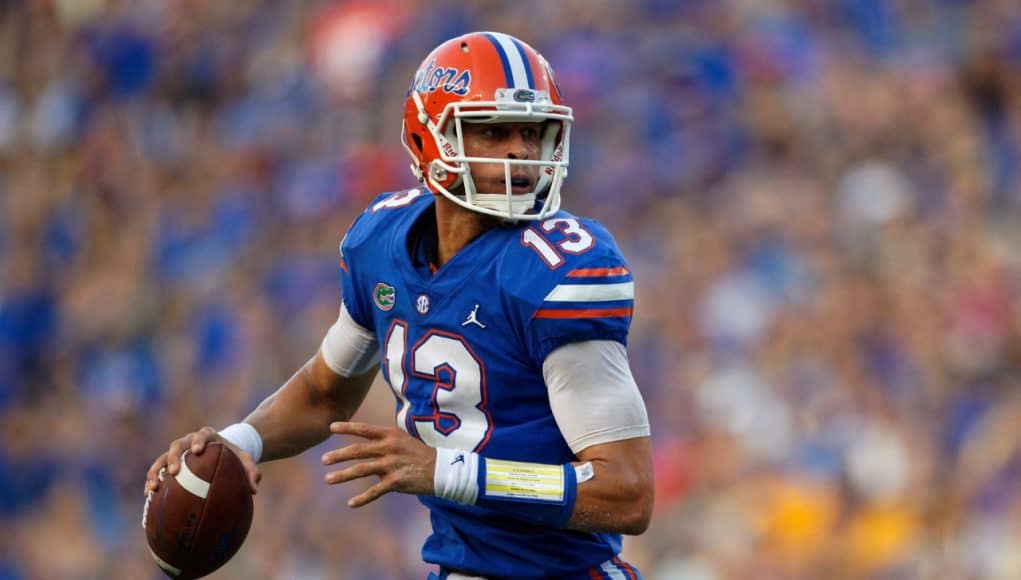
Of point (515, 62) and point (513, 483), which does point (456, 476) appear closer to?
point (513, 483)

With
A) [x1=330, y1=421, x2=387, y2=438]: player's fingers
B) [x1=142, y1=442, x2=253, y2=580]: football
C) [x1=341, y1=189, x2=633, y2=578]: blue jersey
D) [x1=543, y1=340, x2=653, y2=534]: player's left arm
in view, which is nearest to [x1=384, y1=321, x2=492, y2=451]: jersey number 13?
[x1=341, y1=189, x2=633, y2=578]: blue jersey

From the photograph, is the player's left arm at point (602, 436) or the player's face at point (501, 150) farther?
the player's face at point (501, 150)

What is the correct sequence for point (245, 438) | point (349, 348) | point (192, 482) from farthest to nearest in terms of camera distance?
point (349, 348), point (245, 438), point (192, 482)

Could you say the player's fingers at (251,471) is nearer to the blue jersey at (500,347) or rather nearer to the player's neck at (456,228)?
the blue jersey at (500,347)

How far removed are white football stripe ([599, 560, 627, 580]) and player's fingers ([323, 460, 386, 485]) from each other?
0.69 metres

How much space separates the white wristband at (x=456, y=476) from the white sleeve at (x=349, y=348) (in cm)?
71

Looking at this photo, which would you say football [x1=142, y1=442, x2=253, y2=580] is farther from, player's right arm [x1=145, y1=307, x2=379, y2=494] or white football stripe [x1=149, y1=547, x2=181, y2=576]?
player's right arm [x1=145, y1=307, x2=379, y2=494]

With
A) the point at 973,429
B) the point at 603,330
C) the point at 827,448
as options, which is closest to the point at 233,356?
the point at 827,448

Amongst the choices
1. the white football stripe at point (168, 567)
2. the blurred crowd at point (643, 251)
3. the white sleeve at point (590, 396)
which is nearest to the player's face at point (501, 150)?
the white sleeve at point (590, 396)

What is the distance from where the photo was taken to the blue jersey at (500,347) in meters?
3.12

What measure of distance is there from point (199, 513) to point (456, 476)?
649 millimetres

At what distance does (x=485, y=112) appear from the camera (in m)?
3.33

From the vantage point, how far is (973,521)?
20.9 ft

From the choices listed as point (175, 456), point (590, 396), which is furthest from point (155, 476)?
point (590, 396)
